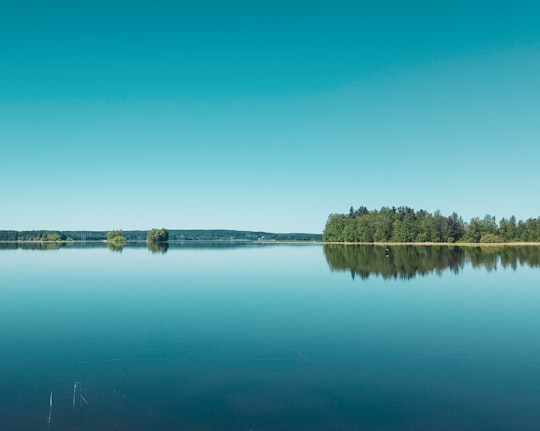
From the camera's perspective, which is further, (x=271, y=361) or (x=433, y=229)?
(x=433, y=229)

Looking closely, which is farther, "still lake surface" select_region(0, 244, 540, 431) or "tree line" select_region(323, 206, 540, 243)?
"tree line" select_region(323, 206, 540, 243)

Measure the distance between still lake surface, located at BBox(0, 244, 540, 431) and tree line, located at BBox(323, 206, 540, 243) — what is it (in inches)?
4824

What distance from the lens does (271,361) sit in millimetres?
14945

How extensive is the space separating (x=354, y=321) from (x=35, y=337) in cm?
1471

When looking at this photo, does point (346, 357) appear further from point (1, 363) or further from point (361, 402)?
point (1, 363)

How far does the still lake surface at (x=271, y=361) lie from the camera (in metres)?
10.5

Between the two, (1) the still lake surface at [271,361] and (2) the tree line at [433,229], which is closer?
(1) the still lake surface at [271,361]

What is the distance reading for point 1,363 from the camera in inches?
579

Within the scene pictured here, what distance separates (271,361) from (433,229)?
141834 millimetres

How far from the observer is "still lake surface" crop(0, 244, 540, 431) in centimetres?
1053

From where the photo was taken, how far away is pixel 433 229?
145500 mm

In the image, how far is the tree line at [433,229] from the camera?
142m

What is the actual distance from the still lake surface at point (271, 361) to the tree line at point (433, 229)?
402 feet

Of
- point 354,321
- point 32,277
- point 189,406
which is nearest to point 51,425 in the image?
point 189,406
